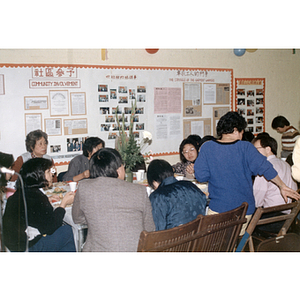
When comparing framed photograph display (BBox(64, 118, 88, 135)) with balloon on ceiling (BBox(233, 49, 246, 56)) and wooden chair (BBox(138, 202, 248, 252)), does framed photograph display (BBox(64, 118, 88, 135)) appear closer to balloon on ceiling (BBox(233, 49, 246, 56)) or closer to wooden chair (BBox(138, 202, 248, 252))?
balloon on ceiling (BBox(233, 49, 246, 56))

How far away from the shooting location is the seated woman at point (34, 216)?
198 centimetres

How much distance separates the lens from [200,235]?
1.71 m

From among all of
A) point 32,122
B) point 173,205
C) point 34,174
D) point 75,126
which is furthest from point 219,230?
point 32,122

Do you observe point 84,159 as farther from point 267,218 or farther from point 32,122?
point 267,218

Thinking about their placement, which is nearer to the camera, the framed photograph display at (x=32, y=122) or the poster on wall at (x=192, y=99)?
the framed photograph display at (x=32, y=122)

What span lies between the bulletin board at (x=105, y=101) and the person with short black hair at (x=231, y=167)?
2.44 m

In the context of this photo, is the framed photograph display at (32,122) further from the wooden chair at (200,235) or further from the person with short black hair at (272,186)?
the wooden chair at (200,235)

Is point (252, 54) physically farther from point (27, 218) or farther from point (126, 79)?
point (27, 218)

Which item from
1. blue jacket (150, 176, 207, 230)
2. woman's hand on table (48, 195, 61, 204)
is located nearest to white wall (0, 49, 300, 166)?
woman's hand on table (48, 195, 61, 204)

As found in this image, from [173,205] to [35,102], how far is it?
288cm

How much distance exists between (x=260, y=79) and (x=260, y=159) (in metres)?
3.73

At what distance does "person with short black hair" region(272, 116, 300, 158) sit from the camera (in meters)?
5.07

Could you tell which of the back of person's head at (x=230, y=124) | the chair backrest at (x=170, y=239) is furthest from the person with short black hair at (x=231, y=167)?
the chair backrest at (x=170, y=239)

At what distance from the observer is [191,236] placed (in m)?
1.67
